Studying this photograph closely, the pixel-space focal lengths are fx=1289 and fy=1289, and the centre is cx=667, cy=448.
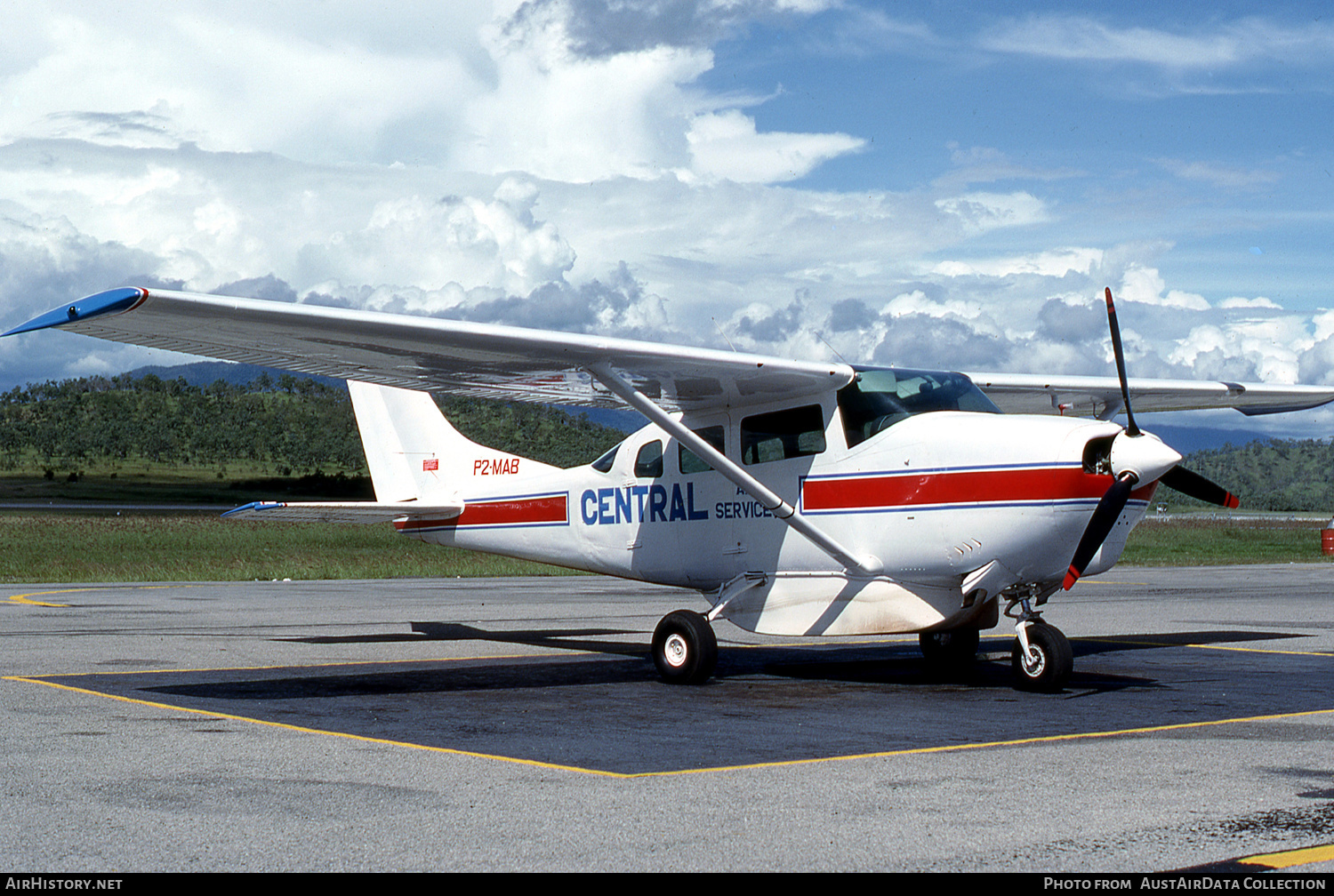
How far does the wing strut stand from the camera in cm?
1107

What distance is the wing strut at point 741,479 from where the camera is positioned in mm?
11070

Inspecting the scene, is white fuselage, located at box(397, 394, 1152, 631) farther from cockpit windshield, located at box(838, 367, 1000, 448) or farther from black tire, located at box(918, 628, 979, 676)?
black tire, located at box(918, 628, 979, 676)

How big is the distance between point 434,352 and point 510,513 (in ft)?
14.3

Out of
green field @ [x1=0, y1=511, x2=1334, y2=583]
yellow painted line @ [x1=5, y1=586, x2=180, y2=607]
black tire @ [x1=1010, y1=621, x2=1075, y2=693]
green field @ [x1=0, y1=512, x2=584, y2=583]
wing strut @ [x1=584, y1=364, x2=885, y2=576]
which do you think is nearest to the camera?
black tire @ [x1=1010, y1=621, x2=1075, y2=693]

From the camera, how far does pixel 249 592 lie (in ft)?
81.3

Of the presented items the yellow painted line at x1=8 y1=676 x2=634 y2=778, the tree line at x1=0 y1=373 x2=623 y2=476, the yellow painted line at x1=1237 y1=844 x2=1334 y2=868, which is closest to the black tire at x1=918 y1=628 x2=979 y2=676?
the yellow painted line at x1=8 y1=676 x2=634 y2=778

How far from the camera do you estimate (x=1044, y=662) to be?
10641 mm

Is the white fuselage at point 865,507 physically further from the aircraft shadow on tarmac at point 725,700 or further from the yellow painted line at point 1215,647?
the yellow painted line at point 1215,647

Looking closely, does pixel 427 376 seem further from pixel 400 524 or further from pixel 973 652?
pixel 973 652

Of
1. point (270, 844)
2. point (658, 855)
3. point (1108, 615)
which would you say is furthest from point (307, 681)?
point (1108, 615)

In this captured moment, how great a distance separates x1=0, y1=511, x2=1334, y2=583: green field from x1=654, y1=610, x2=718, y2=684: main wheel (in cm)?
2042

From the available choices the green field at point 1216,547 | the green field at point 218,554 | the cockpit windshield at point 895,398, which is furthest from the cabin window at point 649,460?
the green field at point 1216,547

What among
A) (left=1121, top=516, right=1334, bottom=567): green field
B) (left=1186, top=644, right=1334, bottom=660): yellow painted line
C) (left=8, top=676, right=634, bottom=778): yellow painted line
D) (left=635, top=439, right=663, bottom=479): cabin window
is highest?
(left=635, top=439, right=663, bottom=479): cabin window

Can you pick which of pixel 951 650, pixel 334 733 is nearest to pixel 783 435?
pixel 951 650
